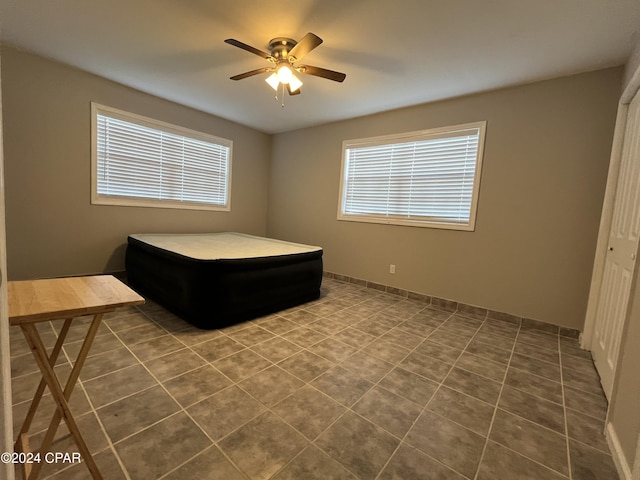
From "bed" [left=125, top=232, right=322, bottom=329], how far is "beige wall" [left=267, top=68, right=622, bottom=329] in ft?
4.40

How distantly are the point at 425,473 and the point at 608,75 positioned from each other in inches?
138

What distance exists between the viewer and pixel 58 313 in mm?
975

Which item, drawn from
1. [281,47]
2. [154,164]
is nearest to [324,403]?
[281,47]

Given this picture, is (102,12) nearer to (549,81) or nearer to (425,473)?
(425,473)

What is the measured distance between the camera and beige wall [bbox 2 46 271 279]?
2924 mm

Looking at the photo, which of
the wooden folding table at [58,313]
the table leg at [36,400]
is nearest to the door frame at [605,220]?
the wooden folding table at [58,313]

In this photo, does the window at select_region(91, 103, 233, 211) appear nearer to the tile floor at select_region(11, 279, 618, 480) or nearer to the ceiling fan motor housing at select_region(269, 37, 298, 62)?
the tile floor at select_region(11, 279, 618, 480)

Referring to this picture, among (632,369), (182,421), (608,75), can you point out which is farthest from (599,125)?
(182,421)

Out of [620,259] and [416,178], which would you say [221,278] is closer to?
[416,178]

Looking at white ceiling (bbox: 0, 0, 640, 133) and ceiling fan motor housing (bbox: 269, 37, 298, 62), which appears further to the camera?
ceiling fan motor housing (bbox: 269, 37, 298, 62)

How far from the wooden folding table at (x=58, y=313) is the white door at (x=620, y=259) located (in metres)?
2.81

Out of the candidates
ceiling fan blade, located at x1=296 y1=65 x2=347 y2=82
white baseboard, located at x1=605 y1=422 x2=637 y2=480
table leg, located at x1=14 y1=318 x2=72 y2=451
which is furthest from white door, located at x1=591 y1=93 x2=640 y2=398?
table leg, located at x1=14 y1=318 x2=72 y2=451

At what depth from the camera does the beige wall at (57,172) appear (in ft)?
9.59

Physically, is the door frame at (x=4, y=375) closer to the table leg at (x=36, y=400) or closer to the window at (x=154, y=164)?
the table leg at (x=36, y=400)
